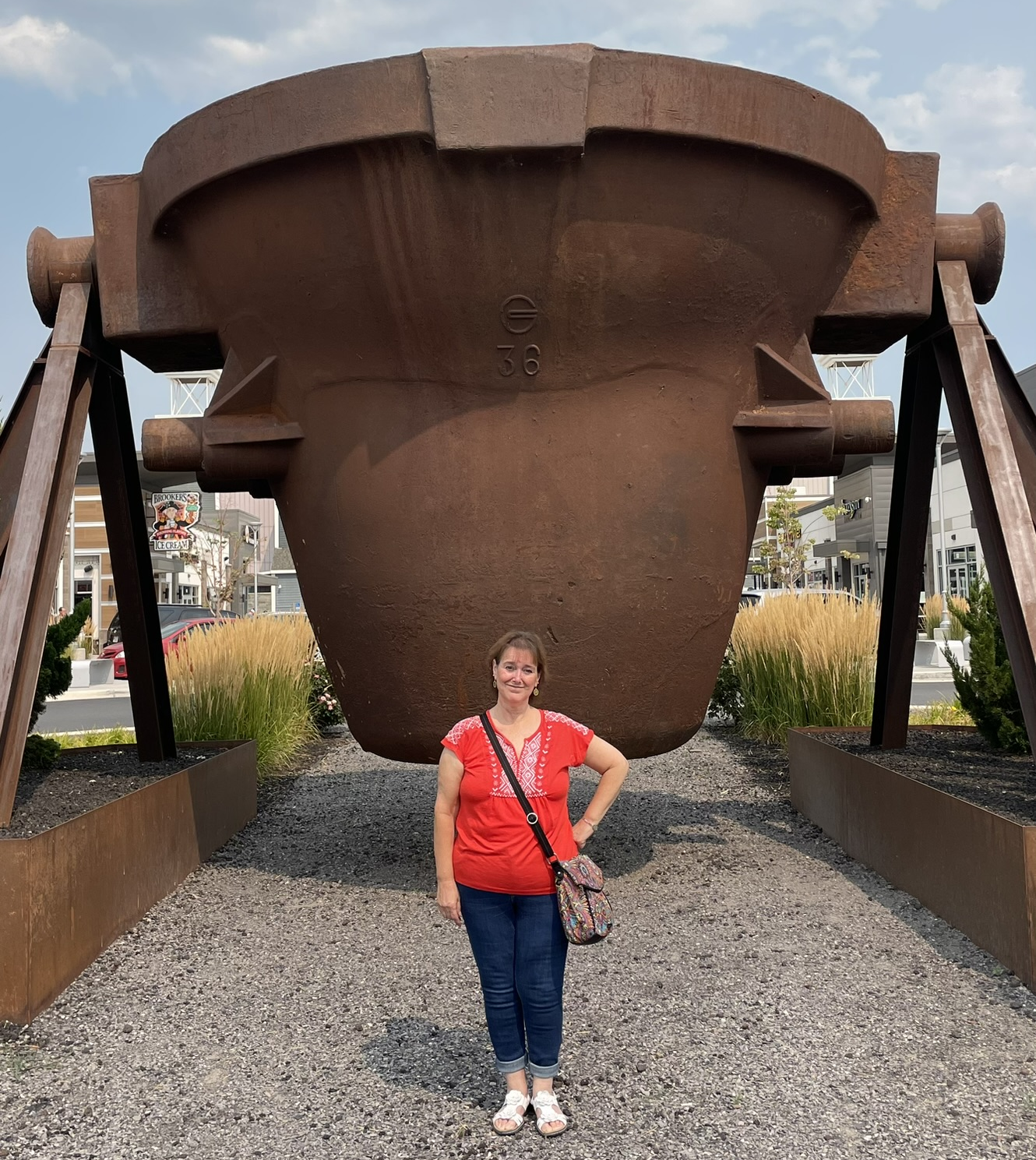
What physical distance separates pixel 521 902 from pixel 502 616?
6.00 ft

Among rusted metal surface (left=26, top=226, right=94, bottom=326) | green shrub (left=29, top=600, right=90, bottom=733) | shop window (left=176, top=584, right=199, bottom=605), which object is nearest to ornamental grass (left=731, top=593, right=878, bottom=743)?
green shrub (left=29, top=600, right=90, bottom=733)

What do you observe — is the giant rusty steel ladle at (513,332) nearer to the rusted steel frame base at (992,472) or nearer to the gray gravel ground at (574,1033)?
the rusted steel frame base at (992,472)

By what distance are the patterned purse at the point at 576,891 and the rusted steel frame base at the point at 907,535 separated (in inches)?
138

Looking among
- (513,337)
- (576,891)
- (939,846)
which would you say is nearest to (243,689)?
(513,337)

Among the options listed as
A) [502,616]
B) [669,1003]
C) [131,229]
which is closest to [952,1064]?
[669,1003]

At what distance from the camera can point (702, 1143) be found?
8.32ft

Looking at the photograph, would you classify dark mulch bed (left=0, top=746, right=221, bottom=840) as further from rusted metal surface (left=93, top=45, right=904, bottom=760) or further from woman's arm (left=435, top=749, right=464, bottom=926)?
woman's arm (left=435, top=749, right=464, bottom=926)

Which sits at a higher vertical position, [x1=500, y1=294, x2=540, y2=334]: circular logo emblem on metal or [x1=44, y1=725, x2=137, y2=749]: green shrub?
[x1=500, y1=294, x2=540, y2=334]: circular logo emblem on metal

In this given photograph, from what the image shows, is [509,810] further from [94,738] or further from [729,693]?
[729,693]

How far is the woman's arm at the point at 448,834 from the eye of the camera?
270cm

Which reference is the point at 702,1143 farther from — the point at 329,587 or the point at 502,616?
the point at 329,587

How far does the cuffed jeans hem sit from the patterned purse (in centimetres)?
36

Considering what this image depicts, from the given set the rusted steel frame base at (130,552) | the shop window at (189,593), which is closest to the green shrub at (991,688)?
the rusted steel frame base at (130,552)

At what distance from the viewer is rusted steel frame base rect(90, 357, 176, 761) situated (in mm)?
5461
